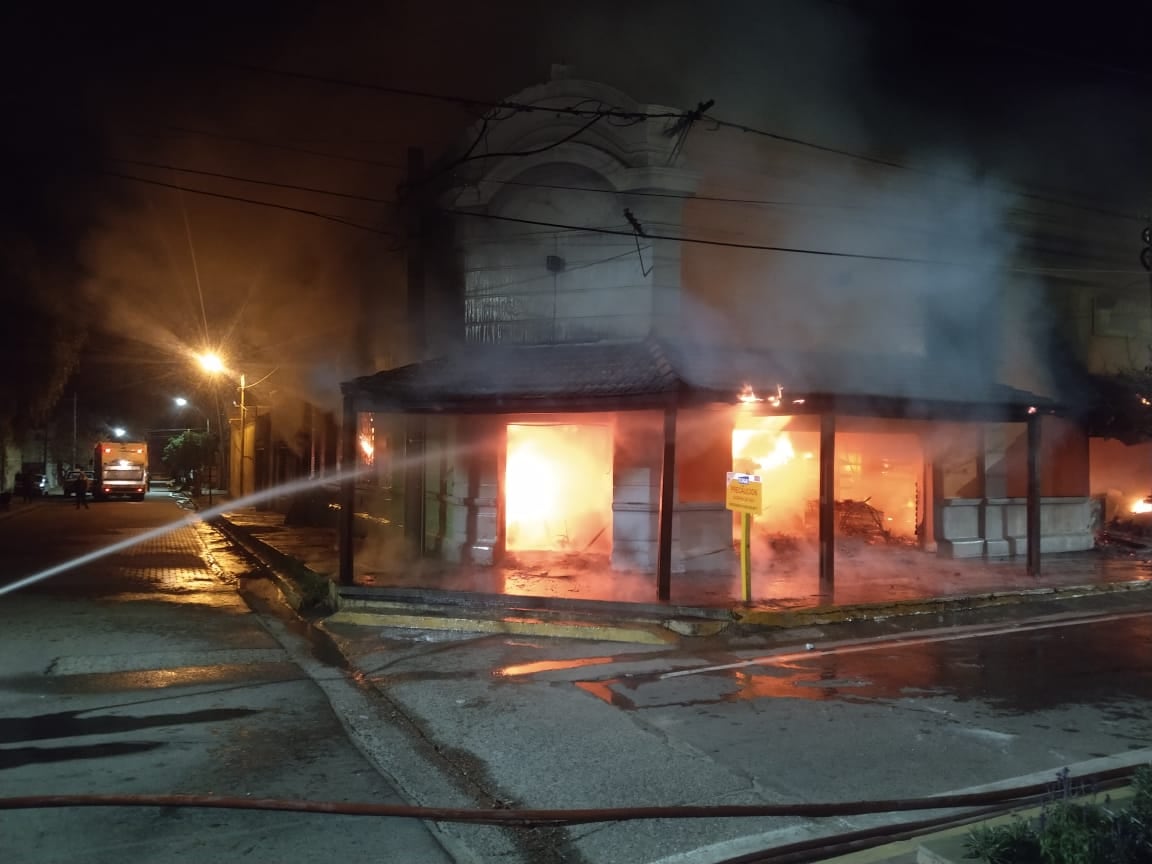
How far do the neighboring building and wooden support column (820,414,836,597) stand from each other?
0.03 metres

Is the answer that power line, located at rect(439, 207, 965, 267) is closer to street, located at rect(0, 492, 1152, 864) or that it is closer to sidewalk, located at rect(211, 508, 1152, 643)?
sidewalk, located at rect(211, 508, 1152, 643)

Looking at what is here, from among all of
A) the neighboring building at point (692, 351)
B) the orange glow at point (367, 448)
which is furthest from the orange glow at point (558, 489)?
the orange glow at point (367, 448)

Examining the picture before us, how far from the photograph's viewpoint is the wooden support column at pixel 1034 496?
34.8ft

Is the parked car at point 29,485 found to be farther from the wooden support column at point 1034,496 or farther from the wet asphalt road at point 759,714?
the wooden support column at point 1034,496

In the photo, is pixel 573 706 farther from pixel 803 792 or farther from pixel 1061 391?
pixel 1061 391

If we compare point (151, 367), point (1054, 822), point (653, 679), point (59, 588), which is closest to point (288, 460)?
point (59, 588)

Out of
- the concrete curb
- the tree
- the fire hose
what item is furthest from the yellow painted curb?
the tree

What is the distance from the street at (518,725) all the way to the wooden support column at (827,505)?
91cm

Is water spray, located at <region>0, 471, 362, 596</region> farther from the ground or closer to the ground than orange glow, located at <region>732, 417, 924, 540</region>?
closer to the ground

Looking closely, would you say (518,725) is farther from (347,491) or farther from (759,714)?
(347,491)

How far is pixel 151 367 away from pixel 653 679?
46865 millimetres

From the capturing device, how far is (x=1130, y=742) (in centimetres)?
498

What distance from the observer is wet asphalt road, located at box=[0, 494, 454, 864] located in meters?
→ 3.67

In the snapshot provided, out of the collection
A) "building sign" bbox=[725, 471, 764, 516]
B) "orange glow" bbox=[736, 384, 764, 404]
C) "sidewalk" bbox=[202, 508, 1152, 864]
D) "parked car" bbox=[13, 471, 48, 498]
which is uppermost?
"orange glow" bbox=[736, 384, 764, 404]
